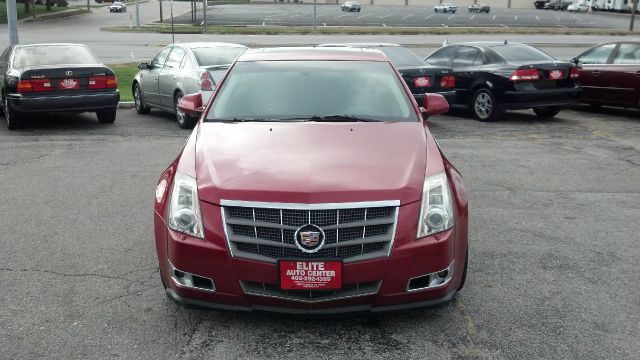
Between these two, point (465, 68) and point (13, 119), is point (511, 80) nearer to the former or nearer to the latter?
point (465, 68)

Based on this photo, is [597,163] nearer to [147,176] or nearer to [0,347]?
[147,176]

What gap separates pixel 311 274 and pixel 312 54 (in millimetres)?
2716

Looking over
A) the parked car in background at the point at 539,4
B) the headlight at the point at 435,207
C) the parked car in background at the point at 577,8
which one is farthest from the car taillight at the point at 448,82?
the parked car in background at the point at 539,4

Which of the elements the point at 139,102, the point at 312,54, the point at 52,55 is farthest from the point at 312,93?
the point at 139,102

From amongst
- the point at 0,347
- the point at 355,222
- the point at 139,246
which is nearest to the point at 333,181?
the point at 355,222

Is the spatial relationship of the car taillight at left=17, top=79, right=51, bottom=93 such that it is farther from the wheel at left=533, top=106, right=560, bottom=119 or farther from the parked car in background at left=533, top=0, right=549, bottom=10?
the parked car in background at left=533, top=0, right=549, bottom=10

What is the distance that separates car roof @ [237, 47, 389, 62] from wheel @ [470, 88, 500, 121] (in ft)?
24.5

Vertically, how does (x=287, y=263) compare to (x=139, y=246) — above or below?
above

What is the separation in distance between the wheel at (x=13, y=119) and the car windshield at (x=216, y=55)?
3.22 metres

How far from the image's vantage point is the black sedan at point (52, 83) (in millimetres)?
11344

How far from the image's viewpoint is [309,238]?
370cm

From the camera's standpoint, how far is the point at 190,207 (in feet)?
13.0

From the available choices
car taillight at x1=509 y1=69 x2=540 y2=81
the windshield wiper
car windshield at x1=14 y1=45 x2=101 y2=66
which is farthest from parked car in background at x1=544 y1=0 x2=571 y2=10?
the windshield wiper

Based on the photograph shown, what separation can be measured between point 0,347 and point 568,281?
3.76 m
